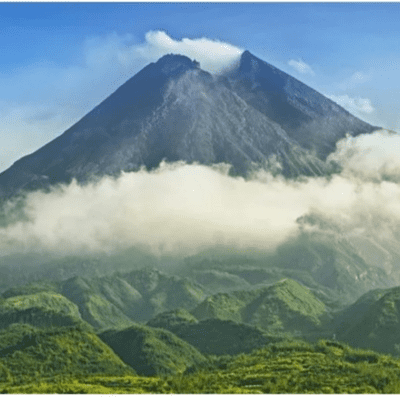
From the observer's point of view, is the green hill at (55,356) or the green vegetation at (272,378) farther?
the green hill at (55,356)

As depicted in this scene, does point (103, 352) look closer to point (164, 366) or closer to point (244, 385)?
point (164, 366)

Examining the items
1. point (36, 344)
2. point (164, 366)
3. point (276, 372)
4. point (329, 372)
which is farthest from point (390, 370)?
point (36, 344)

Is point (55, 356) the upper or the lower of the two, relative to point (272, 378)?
lower

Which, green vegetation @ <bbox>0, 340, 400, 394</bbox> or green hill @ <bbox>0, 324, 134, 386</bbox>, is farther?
green hill @ <bbox>0, 324, 134, 386</bbox>

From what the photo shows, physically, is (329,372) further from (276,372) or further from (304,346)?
(304,346)

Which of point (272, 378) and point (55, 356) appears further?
point (55, 356)

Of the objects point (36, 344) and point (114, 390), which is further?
point (36, 344)

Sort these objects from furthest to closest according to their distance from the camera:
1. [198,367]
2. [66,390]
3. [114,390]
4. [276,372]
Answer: [198,367], [276,372], [114,390], [66,390]
